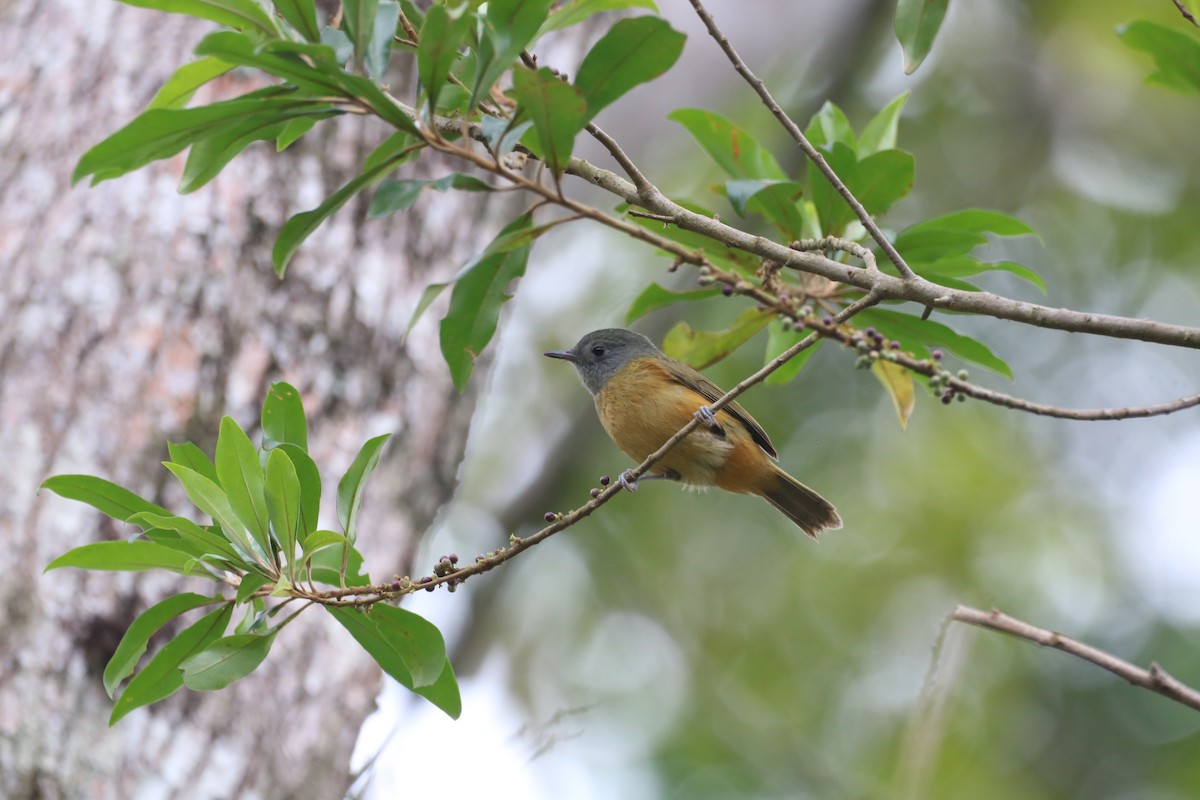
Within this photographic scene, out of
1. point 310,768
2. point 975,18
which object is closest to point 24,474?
point 310,768

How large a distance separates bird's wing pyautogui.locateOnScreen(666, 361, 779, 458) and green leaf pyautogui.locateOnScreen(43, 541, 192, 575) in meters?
2.41

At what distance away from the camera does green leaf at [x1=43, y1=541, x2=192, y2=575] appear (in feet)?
8.11

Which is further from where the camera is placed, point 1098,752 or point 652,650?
point 652,650

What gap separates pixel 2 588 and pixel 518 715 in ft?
15.7

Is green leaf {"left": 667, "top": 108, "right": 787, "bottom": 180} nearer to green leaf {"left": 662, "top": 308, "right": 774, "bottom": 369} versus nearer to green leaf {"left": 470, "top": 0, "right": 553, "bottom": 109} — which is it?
green leaf {"left": 662, "top": 308, "right": 774, "bottom": 369}

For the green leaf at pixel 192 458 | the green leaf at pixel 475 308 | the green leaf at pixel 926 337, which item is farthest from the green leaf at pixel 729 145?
the green leaf at pixel 192 458

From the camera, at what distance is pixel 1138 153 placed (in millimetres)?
9141

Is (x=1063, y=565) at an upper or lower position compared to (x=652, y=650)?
upper

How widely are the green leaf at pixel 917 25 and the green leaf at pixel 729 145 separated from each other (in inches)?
26.7

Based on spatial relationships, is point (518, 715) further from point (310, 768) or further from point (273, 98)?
point (273, 98)

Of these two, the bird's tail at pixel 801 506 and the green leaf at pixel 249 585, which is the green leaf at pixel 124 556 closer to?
the green leaf at pixel 249 585

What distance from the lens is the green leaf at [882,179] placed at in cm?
298

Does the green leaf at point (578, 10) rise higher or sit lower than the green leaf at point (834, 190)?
lower

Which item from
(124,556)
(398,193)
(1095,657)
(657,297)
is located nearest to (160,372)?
(124,556)
